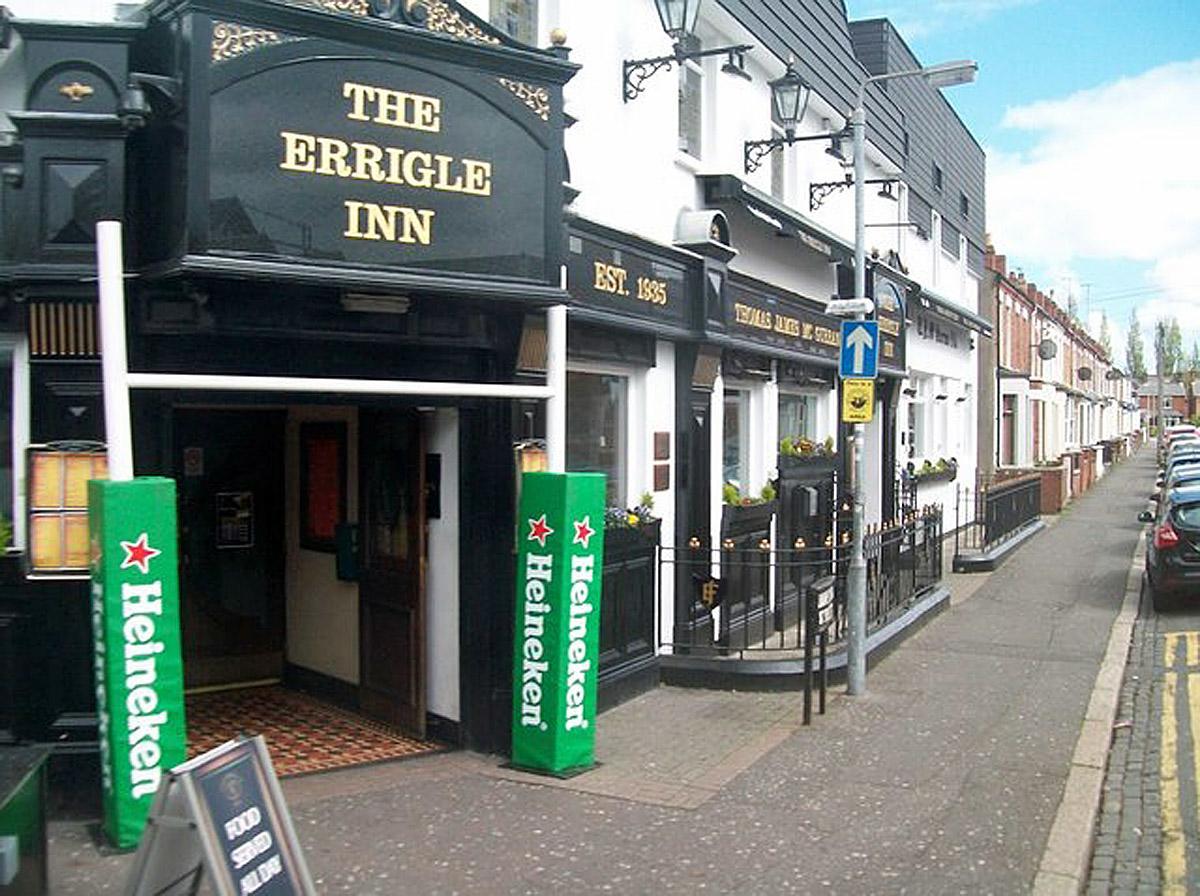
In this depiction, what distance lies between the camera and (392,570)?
323 inches

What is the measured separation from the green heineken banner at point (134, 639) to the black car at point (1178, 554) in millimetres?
12216

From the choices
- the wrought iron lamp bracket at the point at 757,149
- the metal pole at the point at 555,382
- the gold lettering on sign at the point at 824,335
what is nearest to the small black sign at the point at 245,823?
the metal pole at the point at 555,382

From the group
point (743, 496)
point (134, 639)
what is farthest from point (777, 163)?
point (134, 639)

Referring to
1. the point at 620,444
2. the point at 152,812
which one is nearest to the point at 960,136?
the point at 620,444

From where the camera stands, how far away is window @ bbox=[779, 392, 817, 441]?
46.2 feet

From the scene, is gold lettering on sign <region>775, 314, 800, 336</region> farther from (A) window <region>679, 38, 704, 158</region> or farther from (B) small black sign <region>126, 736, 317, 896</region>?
(B) small black sign <region>126, 736, 317, 896</region>

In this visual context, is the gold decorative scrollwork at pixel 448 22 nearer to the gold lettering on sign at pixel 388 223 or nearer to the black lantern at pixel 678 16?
the gold lettering on sign at pixel 388 223

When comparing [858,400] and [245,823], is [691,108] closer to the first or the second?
[858,400]

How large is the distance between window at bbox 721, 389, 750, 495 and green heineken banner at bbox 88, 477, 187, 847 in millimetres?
7330

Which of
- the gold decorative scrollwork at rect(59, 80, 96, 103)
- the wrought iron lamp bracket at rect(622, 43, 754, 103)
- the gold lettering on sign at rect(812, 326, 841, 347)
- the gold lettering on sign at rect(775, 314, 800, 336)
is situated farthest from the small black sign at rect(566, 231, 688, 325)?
the gold lettering on sign at rect(812, 326, 841, 347)

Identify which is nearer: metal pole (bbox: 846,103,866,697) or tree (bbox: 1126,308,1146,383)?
metal pole (bbox: 846,103,866,697)

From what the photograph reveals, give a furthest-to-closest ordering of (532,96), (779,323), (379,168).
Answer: (779,323)
(532,96)
(379,168)

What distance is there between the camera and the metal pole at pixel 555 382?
7.25 meters

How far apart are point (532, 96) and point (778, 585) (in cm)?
592
